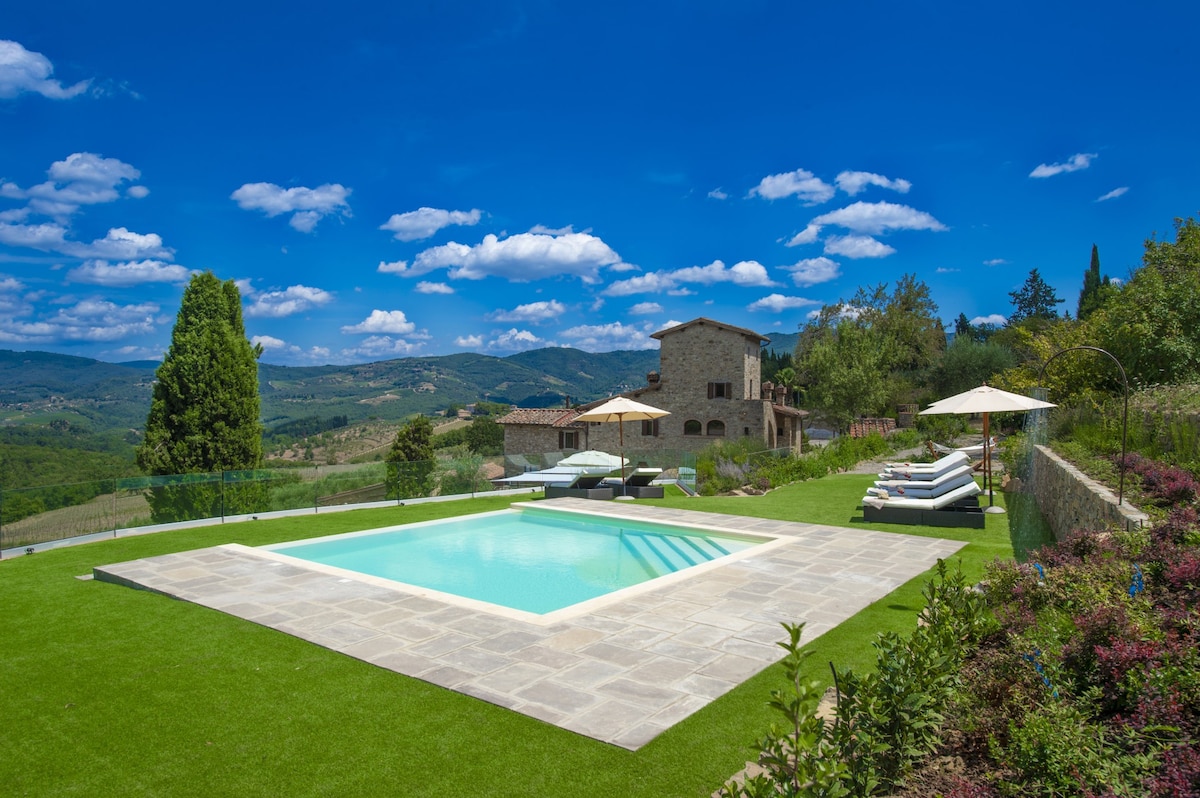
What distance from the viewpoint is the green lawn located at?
3604 millimetres

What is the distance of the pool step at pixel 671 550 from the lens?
9914 millimetres

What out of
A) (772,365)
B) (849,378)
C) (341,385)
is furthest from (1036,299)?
(341,385)

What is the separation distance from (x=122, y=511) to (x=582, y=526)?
26.1ft

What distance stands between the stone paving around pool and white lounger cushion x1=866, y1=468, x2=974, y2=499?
2.39m

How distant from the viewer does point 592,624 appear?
6.25 m

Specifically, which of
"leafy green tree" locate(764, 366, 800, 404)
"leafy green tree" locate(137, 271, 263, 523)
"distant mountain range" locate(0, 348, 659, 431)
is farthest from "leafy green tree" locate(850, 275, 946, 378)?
"distant mountain range" locate(0, 348, 659, 431)

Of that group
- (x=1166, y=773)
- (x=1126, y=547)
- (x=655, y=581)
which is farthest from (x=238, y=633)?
(x=1126, y=547)

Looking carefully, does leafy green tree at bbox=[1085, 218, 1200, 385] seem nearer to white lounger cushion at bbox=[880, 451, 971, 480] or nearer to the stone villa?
white lounger cushion at bbox=[880, 451, 971, 480]

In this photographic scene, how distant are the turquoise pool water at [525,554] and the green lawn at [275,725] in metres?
3.15

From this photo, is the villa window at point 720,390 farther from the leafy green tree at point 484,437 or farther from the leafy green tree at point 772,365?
the leafy green tree at point 772,365

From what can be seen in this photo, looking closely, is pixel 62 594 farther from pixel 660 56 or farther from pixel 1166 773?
pixel 660 56

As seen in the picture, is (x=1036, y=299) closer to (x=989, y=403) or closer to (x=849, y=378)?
(x=849, y=378)

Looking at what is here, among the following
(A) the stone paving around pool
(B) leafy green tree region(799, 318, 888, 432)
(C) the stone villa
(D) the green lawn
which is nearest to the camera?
(D) the green lawn

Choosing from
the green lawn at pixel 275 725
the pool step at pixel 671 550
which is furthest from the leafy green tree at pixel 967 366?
the green lawn at pixel 275 725
